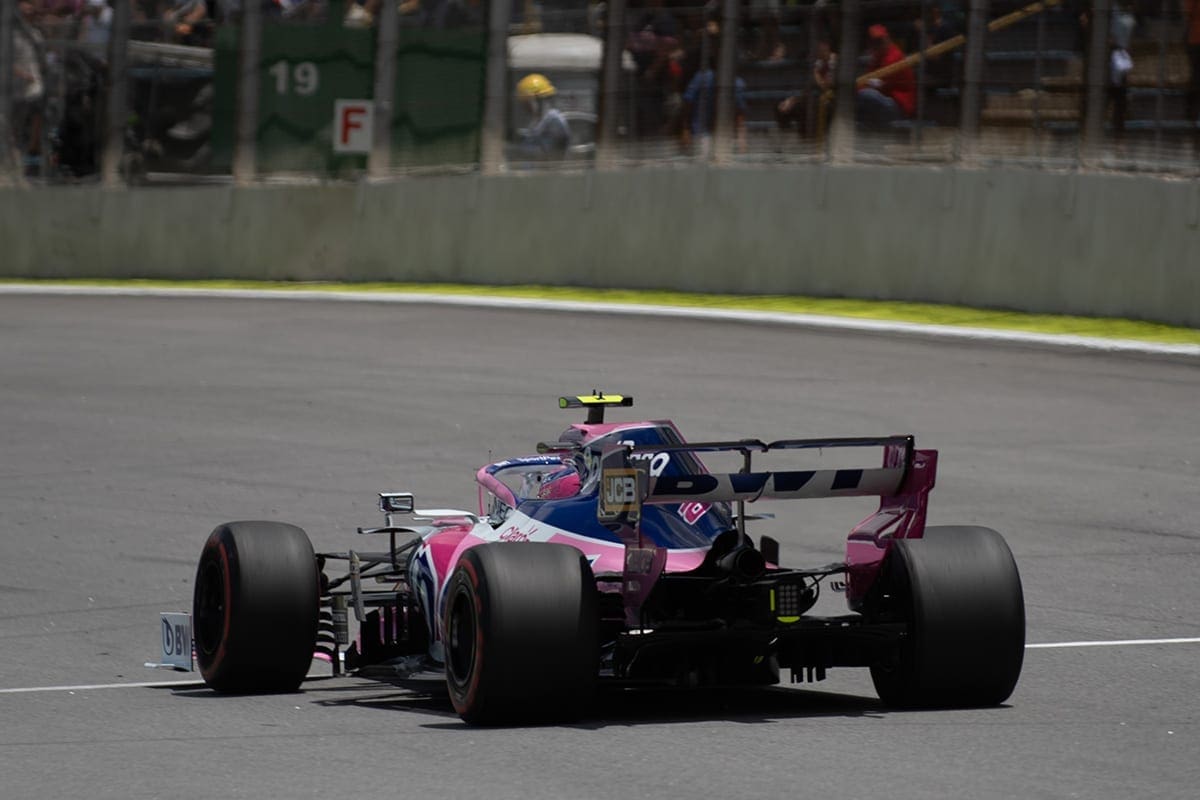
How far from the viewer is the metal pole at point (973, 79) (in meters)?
22.7

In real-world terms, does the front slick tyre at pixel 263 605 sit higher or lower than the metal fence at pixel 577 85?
lower

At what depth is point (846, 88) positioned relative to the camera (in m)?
24.0

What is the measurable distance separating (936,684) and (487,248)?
19.9 m

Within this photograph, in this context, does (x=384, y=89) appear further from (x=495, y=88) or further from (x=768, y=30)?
(x=768, y=30)

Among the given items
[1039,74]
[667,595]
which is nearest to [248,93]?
[1039,74]

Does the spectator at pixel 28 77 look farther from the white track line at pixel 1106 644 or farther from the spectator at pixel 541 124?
the white track line at pixel 1106 644

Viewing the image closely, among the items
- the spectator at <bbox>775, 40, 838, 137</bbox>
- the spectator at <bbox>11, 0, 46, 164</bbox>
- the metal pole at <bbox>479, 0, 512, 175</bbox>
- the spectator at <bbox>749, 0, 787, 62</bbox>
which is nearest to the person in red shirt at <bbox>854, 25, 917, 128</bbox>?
the spectator at <bbox>775, 40, 838, 137</bbox>

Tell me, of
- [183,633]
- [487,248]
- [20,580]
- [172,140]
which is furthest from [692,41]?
[183,633]

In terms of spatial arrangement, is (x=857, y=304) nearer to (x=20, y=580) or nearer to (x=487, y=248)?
(x=487, y=248)

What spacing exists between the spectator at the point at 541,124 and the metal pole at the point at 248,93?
4.21 meters

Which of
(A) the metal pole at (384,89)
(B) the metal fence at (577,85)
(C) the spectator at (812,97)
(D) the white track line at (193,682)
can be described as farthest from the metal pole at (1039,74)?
(D) the white track line at (193,682)

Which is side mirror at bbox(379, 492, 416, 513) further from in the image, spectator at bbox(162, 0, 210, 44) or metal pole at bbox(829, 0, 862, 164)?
spectator at bbox(162, 0, 210, 44)

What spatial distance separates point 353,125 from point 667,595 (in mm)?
21573

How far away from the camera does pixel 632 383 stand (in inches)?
760
